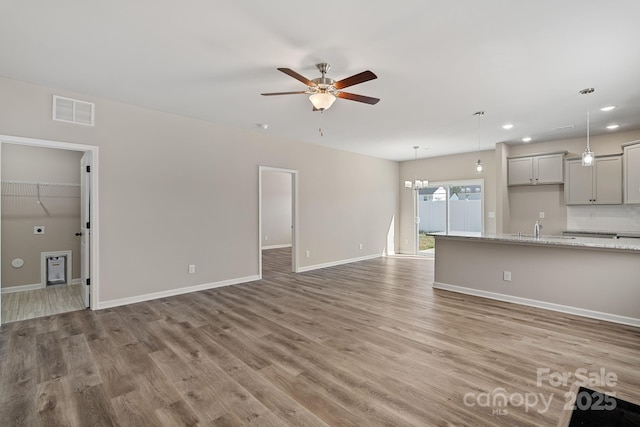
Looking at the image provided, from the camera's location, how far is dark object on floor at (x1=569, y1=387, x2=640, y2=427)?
2.48 ft

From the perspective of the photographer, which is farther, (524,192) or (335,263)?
(335,263)

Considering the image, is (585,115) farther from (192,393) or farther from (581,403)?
(192,393)

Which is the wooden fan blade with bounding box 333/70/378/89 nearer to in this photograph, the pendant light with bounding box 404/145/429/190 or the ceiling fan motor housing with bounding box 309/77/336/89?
the ceiling fan motor housing with bounding box 309/77/336/89

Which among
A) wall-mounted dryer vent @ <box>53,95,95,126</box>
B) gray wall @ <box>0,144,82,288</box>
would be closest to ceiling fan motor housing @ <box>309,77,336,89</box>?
wall-mounted dryer vent @ <box>53,95,95,126</box>

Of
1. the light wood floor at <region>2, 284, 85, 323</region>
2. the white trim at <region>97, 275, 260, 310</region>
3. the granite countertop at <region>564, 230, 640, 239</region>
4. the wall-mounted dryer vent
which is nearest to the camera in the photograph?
the wall-mounted dryer vent

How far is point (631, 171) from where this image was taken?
17.0 feet

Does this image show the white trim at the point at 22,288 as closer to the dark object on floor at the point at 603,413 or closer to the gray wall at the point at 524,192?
the dark object on floor at the point at 603,413

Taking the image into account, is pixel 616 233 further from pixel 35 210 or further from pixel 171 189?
pixel 35 210

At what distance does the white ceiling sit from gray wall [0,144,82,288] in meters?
2.15

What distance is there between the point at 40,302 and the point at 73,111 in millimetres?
2725

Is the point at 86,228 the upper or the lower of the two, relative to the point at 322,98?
lower

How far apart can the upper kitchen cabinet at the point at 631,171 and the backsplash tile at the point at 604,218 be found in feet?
1.49

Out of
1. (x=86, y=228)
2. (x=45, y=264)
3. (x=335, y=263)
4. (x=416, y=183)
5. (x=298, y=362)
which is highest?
(x=416, y=183)

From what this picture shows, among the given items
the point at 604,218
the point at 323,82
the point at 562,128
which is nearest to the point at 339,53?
the point at 323,82
